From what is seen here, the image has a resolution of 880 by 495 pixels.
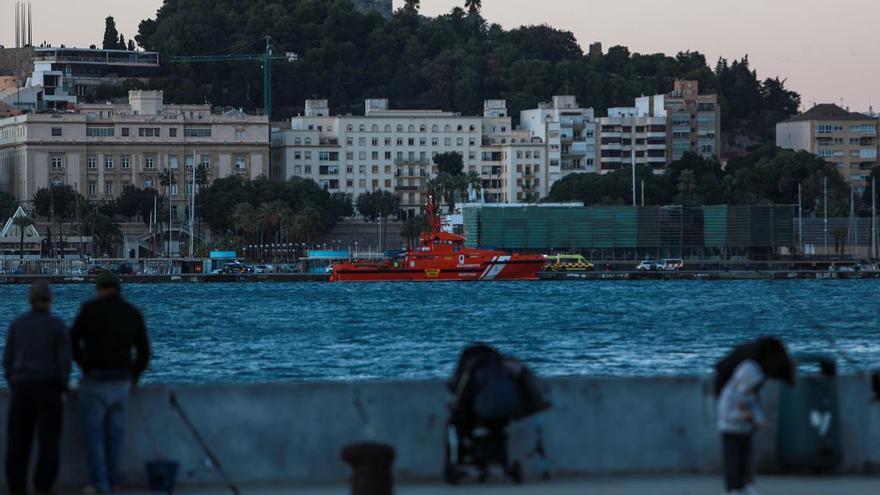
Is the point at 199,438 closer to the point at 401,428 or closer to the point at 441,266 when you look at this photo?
the point at 401,428

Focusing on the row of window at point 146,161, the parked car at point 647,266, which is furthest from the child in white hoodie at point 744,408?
the row of window at point 146,161

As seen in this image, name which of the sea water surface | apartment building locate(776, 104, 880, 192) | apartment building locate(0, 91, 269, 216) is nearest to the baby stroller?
the sea water surface

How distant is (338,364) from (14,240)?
10904cm

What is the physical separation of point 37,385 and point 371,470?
268cm

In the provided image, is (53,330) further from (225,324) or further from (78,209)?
(78,209)

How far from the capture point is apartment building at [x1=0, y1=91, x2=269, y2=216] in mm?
178125

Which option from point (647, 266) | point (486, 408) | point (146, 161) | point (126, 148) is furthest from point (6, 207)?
point (486, 408)

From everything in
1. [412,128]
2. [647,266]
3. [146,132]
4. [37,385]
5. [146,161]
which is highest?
[412,128]

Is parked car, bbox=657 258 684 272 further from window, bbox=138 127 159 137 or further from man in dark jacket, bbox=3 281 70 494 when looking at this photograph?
man in dark jacket, bbox=3 281 70 494

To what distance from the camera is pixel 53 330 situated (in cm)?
1566

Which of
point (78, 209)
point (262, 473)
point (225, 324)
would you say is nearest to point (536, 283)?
point (78, 209)

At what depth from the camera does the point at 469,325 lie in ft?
244

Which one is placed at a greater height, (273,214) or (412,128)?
(412,128)

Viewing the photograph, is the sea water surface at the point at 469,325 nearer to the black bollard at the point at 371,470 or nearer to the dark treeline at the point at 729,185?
the black bollard at the point at 371,470
